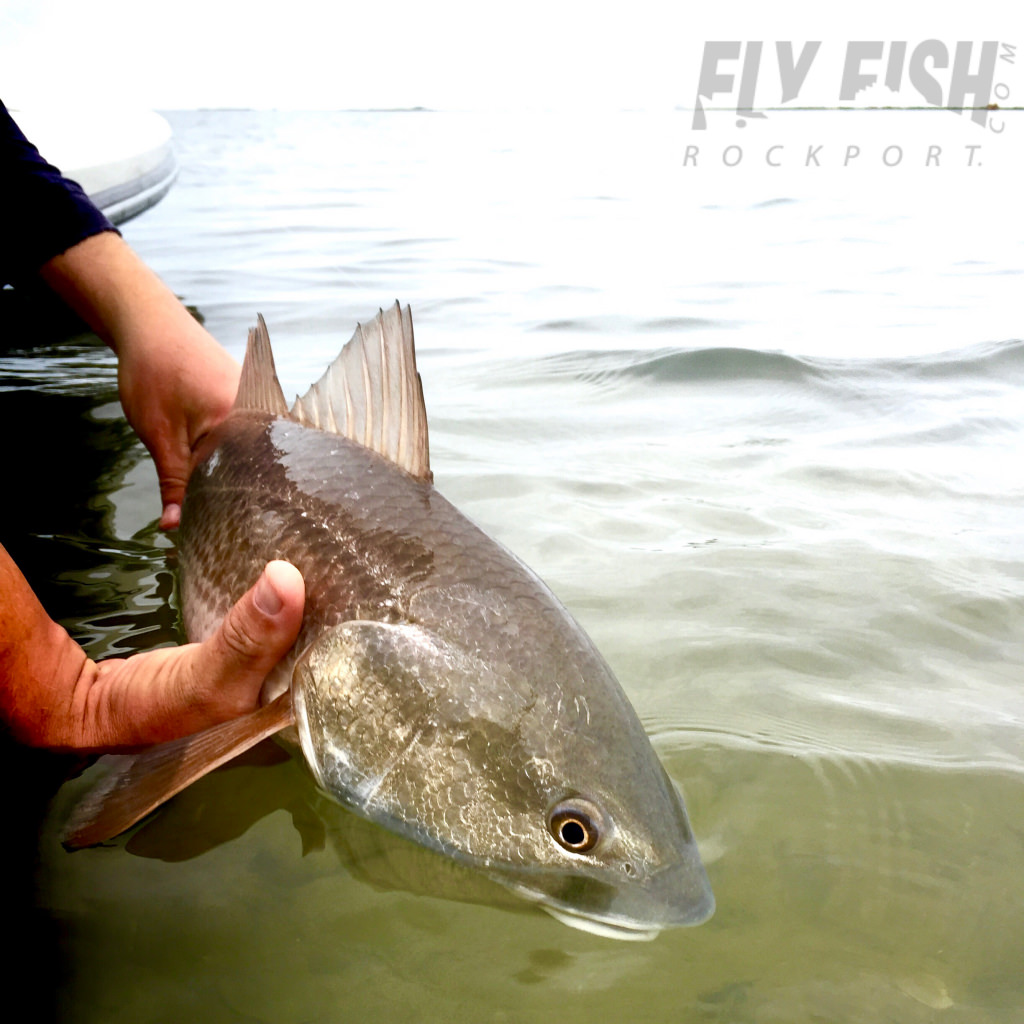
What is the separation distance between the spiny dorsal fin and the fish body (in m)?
0.36

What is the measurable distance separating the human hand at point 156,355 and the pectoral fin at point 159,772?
1256mm

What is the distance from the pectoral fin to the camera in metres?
1.70

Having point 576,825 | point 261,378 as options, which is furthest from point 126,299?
point 576,825

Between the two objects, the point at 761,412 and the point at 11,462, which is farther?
the point at 761,412

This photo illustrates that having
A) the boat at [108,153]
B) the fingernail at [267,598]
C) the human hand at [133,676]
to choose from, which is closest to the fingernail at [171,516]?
the human hand at [133,676]

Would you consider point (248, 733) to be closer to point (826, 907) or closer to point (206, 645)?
point (206, 645)

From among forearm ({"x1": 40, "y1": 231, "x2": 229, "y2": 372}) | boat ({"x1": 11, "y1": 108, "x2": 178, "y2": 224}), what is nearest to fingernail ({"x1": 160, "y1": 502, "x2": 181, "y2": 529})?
forearm ({"x1": 40, "y1": 231, "x2": 229, "y2": 372})

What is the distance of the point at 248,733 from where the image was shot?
1.78 meters

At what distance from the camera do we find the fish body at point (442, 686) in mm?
1591

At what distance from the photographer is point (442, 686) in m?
1.74

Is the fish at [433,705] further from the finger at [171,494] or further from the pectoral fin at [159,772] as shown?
the finger at [171,494]

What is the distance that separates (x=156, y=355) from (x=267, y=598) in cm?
154

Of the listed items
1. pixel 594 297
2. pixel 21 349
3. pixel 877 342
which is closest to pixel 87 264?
pixel 21 349

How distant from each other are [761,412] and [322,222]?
9.43 metres
